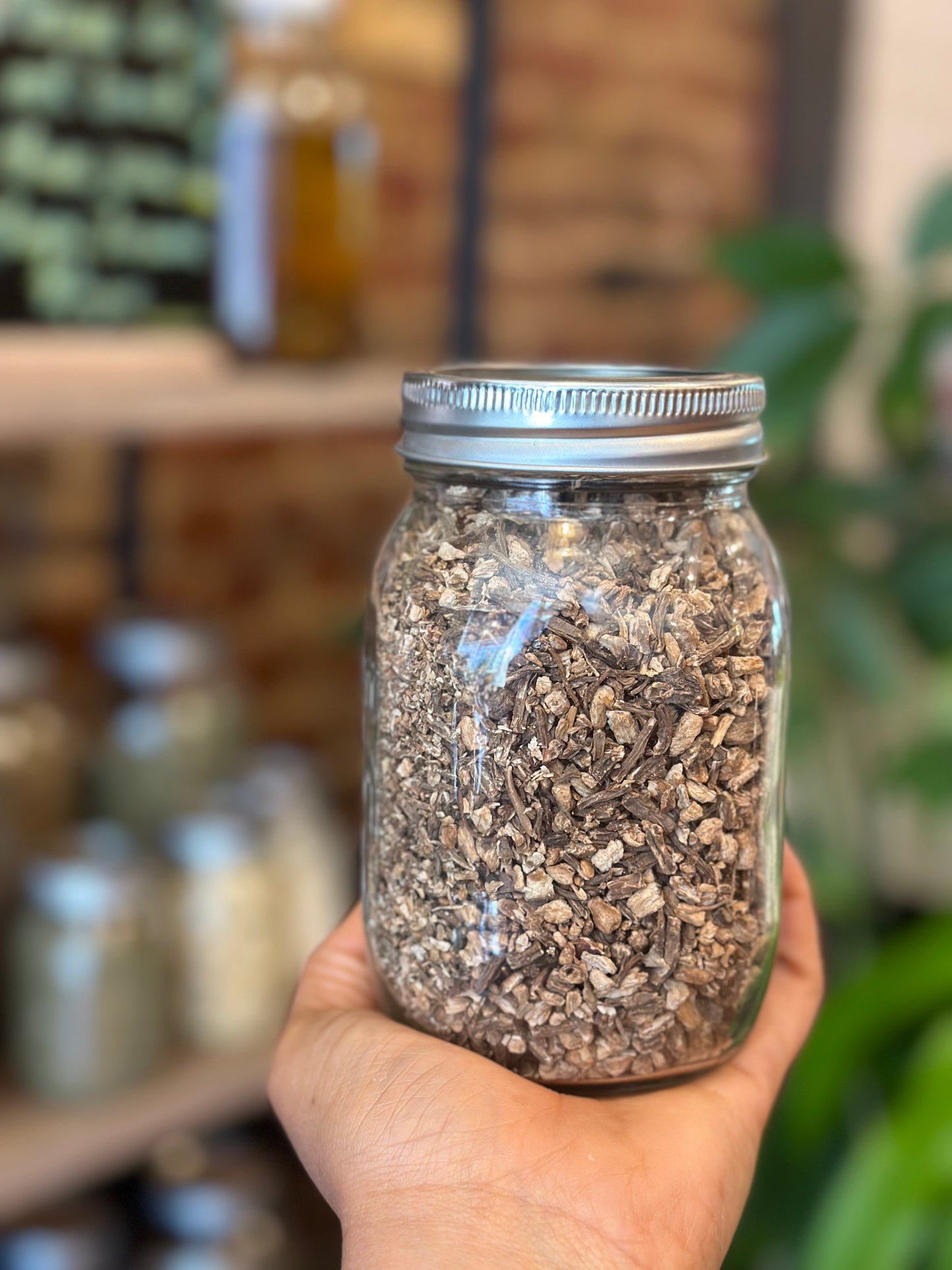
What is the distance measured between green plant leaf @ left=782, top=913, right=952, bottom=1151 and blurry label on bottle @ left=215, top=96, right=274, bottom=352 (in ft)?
2.53

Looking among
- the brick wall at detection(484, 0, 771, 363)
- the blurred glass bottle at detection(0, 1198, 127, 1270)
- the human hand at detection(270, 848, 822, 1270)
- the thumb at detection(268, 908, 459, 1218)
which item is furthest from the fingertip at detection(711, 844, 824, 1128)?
the brick wall at detection(484, 0, 771, 363)

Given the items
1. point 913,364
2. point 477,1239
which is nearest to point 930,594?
point 913,364

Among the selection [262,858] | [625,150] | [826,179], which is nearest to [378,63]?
[625,150]

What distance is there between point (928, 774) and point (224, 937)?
0.67 meters

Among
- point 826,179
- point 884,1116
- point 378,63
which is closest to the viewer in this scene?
point 884,1116

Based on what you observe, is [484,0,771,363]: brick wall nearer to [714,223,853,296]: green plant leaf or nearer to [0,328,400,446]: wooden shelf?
[714,223,853,296]: green plant leaf

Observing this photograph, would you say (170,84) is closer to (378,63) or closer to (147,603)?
(147,603)

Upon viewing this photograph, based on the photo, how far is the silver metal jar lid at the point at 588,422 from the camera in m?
0.44

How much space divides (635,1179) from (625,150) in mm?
1967

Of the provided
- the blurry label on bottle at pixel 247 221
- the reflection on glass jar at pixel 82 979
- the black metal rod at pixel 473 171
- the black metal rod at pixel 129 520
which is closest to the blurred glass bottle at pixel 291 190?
the blurry label on bottle at pixel 247 221

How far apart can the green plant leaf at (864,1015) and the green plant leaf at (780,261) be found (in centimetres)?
63

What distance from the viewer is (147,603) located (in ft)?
4.55

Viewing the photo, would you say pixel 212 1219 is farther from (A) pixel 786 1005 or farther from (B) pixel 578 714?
(B) pixel 578 714

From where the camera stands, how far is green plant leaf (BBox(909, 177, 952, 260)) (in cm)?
130
